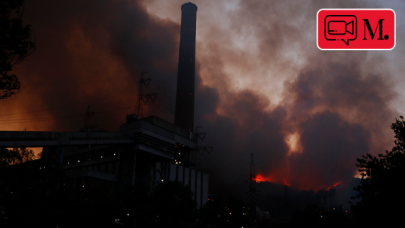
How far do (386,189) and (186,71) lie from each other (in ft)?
452

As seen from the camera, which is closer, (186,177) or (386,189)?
(386,189)

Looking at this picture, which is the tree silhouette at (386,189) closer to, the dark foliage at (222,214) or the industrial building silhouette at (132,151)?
the industrial building silhouette at (132,151)

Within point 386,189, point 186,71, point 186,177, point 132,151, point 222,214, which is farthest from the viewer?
point 186,71

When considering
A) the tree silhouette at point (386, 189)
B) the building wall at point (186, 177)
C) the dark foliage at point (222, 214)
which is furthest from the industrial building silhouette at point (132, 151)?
the tree silhouette at point (386, 189)

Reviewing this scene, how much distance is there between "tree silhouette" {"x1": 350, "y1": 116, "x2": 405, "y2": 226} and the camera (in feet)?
107

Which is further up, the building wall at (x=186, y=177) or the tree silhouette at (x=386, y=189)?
the building wall at (x=186, y=177)

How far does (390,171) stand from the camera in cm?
3488

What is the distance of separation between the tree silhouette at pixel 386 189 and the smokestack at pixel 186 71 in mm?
119974

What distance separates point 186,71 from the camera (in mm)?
166000

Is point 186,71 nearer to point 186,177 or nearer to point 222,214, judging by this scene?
point 186,177

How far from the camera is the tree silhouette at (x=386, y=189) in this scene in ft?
107

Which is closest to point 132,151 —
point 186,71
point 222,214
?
point 222,214

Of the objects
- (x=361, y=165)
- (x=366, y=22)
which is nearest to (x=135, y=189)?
(x=361, y=165)

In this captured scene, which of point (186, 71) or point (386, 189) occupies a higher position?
point (186, 71)
